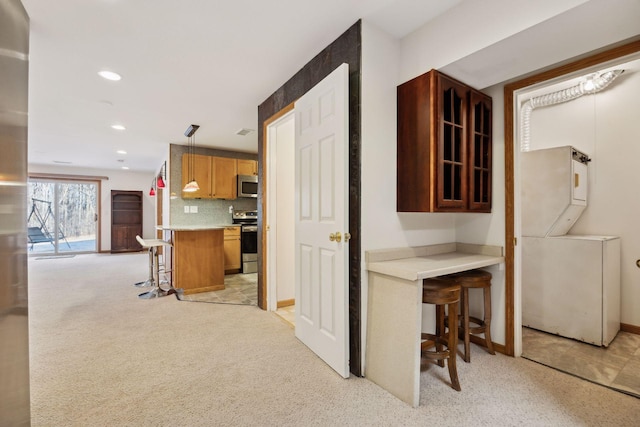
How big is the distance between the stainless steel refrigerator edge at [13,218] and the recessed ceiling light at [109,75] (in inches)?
60.8

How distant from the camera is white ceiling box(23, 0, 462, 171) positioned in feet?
6.39

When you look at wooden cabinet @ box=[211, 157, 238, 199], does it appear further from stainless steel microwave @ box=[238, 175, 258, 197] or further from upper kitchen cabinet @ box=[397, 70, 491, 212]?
upper kitchen cabinet @ box=[397, 70, 491, 212]

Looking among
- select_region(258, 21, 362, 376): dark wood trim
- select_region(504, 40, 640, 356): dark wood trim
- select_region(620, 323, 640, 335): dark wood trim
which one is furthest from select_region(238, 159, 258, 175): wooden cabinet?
select_region(620, 323, 640, 335): dark wood trim

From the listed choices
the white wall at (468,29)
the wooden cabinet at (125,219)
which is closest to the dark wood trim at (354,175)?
the white wall at (468,29)

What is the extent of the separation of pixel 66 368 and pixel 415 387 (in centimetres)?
246

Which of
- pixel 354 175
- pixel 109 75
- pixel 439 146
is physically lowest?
pixel 354 175

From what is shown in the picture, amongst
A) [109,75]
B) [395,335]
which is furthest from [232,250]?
[395,335]

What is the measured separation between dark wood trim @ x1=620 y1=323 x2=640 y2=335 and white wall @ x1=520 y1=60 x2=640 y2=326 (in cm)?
3

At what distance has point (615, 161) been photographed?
3.01 meters

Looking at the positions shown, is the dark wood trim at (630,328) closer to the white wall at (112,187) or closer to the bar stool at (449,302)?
the bar stool at (449,302)

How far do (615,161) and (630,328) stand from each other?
5.36 ft

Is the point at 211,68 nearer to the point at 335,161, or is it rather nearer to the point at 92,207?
the point at 335,161

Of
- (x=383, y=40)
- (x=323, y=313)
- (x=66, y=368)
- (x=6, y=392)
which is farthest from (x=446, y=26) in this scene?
(x=66, y=368)

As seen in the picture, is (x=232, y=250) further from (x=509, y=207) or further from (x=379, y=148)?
(x=509, y=207)
